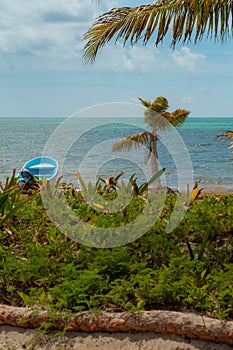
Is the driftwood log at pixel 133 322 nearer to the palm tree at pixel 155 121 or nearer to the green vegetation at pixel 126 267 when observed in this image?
the green vegetation at pixel 126 267

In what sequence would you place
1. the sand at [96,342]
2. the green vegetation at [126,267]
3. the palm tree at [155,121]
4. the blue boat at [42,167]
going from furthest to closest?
the palm tree at [155,121] < the blue boat at [42,167] < the green vegetation at [126,267] < the sand at [96,342]

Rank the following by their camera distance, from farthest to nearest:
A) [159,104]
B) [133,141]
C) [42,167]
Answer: [159,104], [133,141], [42,167]

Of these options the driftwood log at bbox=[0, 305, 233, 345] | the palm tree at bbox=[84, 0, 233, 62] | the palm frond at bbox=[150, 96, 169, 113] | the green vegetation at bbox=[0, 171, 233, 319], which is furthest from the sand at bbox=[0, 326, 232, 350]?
the palm frond at bbox=[150, 96, 169, 113]

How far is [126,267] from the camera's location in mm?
4480

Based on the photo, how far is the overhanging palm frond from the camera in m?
15.6

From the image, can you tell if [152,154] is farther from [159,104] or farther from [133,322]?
[133,322]

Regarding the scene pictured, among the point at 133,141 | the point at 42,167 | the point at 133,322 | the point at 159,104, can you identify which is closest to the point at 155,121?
the point at 159,104

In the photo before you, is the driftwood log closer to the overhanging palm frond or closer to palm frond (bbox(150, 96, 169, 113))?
the overhanging palm frond

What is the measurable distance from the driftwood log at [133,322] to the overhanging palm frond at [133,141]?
38.4 feet

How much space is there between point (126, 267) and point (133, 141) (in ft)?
37.9

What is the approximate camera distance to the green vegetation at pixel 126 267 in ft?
13.0

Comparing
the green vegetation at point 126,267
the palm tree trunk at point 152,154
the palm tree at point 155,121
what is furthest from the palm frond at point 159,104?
the green vegetation at point 126,267

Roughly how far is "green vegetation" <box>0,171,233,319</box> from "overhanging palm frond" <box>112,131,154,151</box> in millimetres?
9831

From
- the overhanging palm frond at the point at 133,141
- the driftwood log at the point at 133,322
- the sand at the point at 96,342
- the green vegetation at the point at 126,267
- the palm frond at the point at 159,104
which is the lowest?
the sand at the point at 96,342
